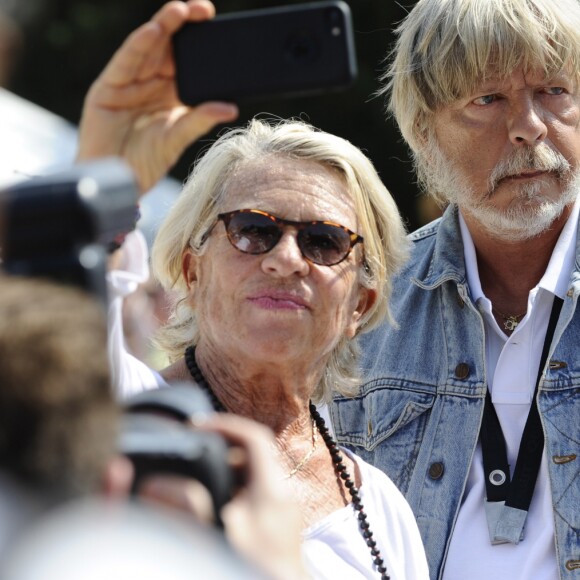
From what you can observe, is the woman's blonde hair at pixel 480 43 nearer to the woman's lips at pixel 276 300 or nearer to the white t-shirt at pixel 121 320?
the woman's lips at pixel 276 300

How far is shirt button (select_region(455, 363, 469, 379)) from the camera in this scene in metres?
2.89

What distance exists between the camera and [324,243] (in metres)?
2.41

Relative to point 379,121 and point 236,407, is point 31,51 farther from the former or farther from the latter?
point 236,407

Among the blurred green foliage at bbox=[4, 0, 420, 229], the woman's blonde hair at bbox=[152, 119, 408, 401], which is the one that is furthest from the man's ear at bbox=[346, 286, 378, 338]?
the blurred green foliage at bbox=[4, 0, 420, 229]

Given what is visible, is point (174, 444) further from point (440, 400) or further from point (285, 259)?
point (440, 400)

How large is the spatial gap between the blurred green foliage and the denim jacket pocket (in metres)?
4.82

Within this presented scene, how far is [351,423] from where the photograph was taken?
3.08m

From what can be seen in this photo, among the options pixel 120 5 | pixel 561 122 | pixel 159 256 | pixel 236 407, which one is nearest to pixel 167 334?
pixel 159 256

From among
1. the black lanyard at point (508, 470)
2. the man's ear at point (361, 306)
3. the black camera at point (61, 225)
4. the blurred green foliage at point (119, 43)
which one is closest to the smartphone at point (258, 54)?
the black camera at point (61, 225)

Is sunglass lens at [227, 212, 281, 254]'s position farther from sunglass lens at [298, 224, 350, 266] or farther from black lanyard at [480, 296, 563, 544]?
black lanyard at [480, 296, 563, 544]

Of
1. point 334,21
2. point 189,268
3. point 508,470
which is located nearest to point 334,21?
point 334,21

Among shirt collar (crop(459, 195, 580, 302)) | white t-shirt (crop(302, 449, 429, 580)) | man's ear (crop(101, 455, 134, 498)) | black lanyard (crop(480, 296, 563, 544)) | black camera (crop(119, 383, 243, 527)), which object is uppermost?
man's ear (crop(101, 455, 134, 498))

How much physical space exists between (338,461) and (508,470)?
52 cm

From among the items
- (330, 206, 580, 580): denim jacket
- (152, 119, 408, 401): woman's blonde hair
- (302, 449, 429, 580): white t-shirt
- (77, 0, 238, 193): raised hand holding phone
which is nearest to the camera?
(77, 0, 238, 193): raised hand holding phone
